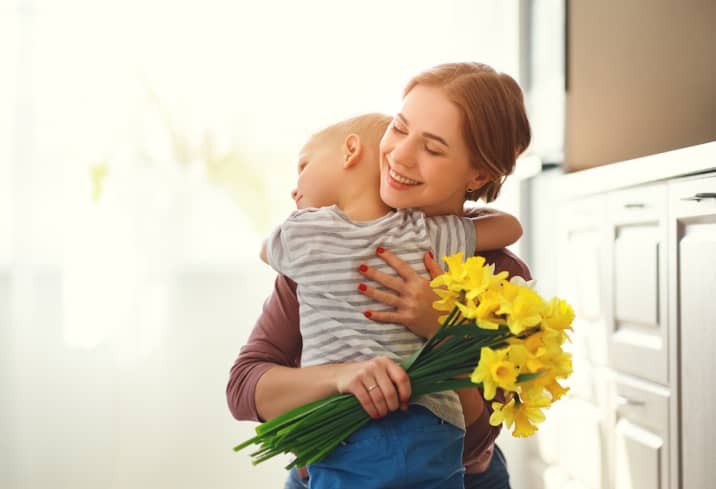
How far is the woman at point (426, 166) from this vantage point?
3.78 ft

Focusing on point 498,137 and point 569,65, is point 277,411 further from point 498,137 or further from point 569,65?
point 569,65

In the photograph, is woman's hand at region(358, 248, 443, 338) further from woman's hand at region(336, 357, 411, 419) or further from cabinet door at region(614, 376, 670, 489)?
cabinet door at region(614, 376, 670, 489)

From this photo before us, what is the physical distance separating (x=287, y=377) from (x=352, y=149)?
1.24 ft

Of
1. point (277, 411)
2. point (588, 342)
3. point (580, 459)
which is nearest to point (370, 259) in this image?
point (277, 411)

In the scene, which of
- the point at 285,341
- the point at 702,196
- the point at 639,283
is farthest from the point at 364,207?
the point at 639,283

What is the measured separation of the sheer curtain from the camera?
295cm

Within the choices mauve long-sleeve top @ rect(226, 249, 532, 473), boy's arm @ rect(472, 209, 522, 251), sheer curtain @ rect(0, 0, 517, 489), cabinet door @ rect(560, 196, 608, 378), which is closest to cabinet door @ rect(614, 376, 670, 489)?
cabinet door @ rect(560, 196, 608, 378)

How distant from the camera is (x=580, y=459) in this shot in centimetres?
251

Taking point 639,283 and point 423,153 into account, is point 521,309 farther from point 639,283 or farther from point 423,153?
point 639,283

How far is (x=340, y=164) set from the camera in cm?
130

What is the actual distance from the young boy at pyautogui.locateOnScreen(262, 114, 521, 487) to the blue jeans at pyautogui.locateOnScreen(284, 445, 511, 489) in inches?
16.4

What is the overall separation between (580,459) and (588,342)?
381mm

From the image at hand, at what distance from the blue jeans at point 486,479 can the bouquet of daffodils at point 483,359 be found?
460mm

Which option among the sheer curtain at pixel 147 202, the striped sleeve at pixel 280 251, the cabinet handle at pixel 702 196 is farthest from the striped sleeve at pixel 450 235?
the sheer curtain at pixel 147 202
